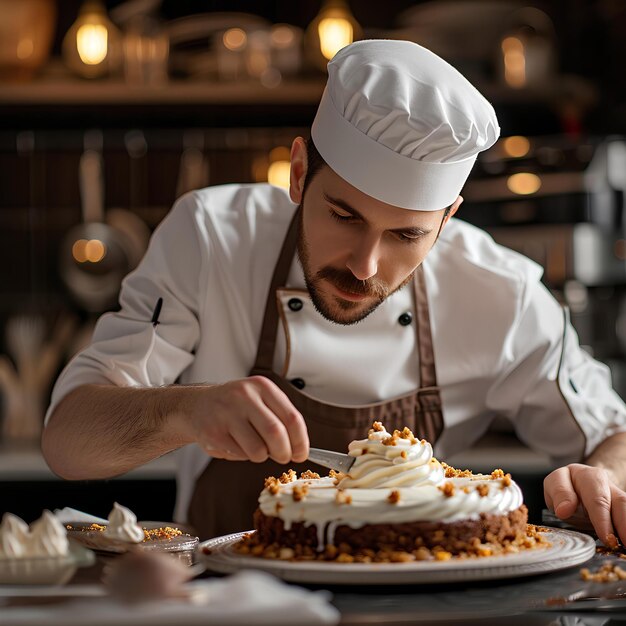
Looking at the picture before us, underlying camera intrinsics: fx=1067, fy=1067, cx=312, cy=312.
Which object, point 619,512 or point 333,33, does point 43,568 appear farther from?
point 333,33

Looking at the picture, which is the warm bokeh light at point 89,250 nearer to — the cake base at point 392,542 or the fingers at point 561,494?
the fingers at point 561,494

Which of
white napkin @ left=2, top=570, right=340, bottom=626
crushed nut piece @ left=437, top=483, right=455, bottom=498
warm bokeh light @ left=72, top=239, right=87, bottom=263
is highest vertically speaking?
warm bokeh light @ left=72, top=239, right=87, bottom=263

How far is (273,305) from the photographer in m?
1.88

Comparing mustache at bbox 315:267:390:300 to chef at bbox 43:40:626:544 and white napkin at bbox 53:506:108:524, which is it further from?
white napkin at bbox 53:506:108:524

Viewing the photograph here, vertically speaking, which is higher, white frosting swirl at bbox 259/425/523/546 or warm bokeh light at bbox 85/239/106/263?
warm bokeh light at bbox 85/239/106/263

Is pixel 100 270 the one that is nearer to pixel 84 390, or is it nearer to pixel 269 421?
pixel 84 390

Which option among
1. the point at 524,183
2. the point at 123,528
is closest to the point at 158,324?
the point at 123,528

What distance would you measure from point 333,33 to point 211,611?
2836 mm

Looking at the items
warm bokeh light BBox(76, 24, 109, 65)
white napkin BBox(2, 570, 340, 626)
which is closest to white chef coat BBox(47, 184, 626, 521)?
white napkin BBox(2, 570, 340, 626)

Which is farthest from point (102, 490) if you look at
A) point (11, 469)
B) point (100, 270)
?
point (100, 270)

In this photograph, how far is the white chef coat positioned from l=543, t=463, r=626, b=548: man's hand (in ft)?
1.36

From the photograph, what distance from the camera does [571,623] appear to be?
3.11 feet

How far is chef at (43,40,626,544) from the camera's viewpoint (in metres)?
1.51

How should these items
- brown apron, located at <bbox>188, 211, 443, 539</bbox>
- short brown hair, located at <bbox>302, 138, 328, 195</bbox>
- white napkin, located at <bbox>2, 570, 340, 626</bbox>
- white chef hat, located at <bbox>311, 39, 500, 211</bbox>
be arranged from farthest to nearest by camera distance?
brown apron, located at <bbox>188, 211, 443, 539</bbox> → short brown hair, located at <bbox>302, 138, 328, 195</bbox> → white chef hat, located at <bbox>311, 39, 500, 211</bbox> → white napkin, located at <bbox>2, 570, 340, 626</bbox>
